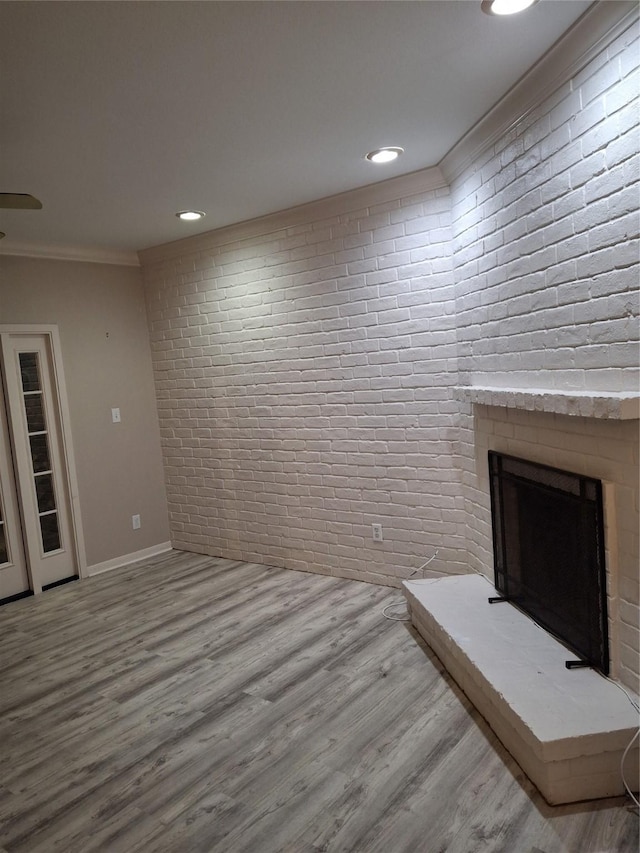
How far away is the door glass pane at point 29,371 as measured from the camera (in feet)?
13.7

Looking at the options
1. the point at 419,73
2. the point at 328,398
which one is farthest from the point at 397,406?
the point at 419,73

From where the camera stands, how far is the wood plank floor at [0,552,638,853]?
1.79 metres

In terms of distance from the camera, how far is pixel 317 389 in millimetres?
3883

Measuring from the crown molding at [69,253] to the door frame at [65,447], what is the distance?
1.67 ft

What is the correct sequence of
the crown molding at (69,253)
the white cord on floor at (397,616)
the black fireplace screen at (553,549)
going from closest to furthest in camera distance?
1. the black fireplace screen at (553,549)
2. the white cord on floor at (397,616)
3. the crown molding at (69,253)

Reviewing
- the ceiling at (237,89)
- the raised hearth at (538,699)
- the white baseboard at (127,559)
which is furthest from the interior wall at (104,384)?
the raised hearth at (538,699)

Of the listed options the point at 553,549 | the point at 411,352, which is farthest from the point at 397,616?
the point at 411,352

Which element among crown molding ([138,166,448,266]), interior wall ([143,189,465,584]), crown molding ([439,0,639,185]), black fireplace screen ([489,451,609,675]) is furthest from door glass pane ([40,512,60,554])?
crown molding ([439,0,639,185])

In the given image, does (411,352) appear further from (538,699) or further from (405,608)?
(538,699)

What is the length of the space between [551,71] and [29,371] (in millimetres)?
3744

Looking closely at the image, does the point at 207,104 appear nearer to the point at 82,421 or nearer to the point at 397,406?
the point at 397,406

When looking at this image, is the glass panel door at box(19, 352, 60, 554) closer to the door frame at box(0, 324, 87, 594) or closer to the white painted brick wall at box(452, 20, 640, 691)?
the door frame at box(0, 324, 87, 594)

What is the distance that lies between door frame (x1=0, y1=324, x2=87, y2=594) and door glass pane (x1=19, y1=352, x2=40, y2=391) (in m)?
0.11

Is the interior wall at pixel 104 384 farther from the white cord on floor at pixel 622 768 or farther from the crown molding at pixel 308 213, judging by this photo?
the white cord on floor at pixel 622 768
